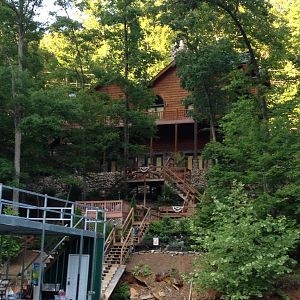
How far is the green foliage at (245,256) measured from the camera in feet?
60.2

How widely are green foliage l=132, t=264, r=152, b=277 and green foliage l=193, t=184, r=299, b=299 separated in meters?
3.26

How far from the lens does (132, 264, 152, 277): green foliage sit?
73.8ft

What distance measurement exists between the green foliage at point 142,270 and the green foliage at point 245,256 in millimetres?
3263

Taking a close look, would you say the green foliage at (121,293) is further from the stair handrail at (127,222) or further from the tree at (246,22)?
the tree at (246,22)

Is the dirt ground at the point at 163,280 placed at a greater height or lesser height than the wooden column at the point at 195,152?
lesser

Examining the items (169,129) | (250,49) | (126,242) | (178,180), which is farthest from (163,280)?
(169,129)

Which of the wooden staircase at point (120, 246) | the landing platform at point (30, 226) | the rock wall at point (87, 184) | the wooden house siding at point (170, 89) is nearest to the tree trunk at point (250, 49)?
the wooden staircase at point (120, 246)

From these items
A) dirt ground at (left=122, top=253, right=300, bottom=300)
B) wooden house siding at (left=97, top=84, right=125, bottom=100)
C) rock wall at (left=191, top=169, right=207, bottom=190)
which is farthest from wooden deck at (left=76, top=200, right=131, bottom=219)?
wooden house siding at (left=97, top=84, right=125, bottom=100)

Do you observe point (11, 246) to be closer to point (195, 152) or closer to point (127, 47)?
point (127, 47)

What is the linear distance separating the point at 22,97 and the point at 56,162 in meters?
5.50

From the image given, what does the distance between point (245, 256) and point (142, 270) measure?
18.3 feet

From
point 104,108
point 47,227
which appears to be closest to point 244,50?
point 104,108

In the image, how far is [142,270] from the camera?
2272cm

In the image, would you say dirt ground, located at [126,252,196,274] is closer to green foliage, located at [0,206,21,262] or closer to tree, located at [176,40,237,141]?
green foliage, located at [0,206,21,262]
